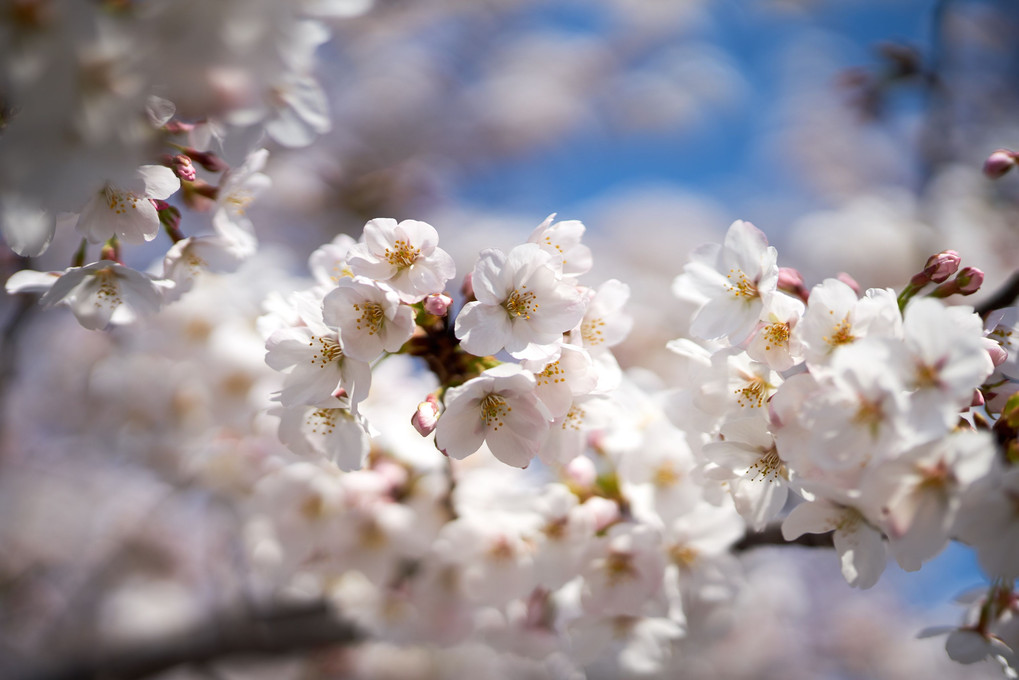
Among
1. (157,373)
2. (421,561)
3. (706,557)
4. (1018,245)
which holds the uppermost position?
(1018,245)

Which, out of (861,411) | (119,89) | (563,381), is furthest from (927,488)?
(119,89)

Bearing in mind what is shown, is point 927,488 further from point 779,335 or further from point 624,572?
point 624,572

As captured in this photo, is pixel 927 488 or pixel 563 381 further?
pixel 563 381

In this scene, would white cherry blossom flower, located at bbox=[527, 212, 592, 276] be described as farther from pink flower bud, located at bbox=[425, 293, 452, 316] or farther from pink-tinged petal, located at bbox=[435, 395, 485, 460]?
pink-tinged petal, located at bbox=[435, 395, 485, 460]

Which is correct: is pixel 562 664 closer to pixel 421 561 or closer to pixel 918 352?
pixel 421 561

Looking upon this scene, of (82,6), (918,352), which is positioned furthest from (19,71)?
(918,352)

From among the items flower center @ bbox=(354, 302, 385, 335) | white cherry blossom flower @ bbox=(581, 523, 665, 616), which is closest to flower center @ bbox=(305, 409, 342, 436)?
flower center @ bbox=(354, 302, 385, 335)
